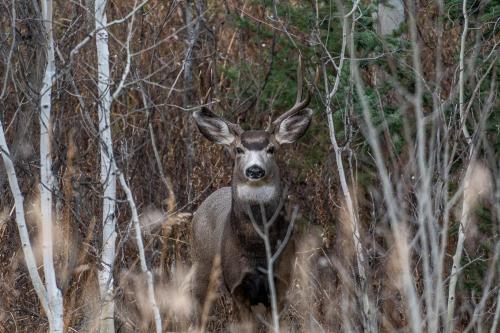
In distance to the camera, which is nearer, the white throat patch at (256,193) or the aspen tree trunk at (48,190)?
the aspen tree trunk at (48,190)

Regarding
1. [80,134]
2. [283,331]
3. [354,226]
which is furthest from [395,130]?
[80,134]

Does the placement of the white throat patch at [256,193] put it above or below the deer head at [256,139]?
below

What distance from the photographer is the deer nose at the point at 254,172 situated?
25.1 ft

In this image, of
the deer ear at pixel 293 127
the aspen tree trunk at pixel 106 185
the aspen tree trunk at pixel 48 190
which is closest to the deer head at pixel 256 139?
Answer: the deer ear at pixel 293 127

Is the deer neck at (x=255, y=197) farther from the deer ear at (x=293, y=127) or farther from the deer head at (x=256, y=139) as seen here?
the deer ear at (x=293, y=127)

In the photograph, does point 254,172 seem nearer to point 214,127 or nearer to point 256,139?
point 256,139

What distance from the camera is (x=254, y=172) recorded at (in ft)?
25.1

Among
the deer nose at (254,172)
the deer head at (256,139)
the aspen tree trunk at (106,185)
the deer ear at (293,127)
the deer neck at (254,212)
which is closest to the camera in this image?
the aspen tree trunk at (106,185)

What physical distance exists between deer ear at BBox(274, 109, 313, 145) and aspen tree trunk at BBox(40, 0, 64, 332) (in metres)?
2.74

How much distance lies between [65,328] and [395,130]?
307 cm

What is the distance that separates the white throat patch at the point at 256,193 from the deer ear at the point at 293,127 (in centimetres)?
49

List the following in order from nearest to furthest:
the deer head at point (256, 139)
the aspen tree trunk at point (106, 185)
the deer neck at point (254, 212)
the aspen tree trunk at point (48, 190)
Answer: the aspen tree trunk at point (48, 190), the aspen tree trunk at point (106, 185), the deer head at point (256, 139), the deer neck at point (254, 212)

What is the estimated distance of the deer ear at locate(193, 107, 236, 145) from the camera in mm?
8227

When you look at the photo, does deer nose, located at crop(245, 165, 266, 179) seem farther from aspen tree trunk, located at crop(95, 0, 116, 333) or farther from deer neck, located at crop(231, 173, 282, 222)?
aspen tree trunk, located at crop(95, 0, 116, 333)
